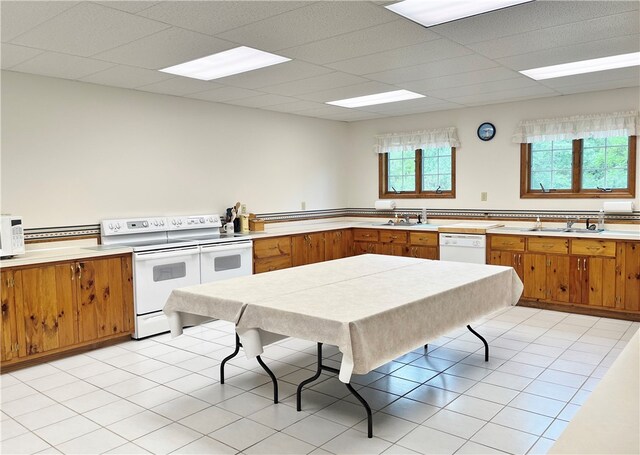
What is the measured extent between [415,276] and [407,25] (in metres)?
1.67

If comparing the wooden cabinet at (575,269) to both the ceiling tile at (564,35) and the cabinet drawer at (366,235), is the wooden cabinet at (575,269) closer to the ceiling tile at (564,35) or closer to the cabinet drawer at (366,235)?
the cabinet drawer at (366,235)

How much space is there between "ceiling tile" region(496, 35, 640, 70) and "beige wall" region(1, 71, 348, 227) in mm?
3164

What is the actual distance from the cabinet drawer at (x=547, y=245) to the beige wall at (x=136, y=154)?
2979 mm

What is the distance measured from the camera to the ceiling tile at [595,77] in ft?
14.9

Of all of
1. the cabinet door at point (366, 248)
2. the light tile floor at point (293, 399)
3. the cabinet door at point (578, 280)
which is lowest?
the light tile floor at point (293, 399)

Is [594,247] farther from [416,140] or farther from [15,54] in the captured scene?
[15,54]

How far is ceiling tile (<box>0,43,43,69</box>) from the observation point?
3.47 meters

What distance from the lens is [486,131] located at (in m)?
6.29

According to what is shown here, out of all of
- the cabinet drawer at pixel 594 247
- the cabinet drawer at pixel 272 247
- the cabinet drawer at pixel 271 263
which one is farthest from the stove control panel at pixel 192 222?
the cabinet drawer at pixel 594 247

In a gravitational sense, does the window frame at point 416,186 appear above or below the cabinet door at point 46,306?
above

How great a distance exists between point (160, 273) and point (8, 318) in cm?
128

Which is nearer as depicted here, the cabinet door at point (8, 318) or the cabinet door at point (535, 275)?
the cabinet door at point (8, 318)

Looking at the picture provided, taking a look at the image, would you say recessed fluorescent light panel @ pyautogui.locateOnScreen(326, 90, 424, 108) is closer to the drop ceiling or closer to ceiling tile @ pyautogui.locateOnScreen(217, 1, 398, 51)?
the drop ceiling

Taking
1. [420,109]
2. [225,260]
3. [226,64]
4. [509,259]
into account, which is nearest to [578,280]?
[509,259]
